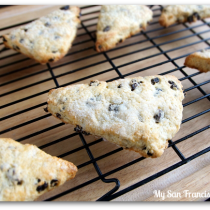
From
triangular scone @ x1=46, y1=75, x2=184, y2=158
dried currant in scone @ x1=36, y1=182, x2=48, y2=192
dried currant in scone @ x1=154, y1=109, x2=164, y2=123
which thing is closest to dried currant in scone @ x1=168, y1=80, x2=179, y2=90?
triangular scone @ x1=46, y1=75, x2=184, y2=158

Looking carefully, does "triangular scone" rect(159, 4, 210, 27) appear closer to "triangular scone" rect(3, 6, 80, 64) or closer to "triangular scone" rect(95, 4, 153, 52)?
"triangular scone" rect(95, 4, 153, 52)

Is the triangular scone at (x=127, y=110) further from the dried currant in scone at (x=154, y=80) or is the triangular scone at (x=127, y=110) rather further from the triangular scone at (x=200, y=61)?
the triangular scone at (x=200, y=61)

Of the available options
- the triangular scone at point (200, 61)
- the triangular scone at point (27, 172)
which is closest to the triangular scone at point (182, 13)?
the triangular scone at point (200, 61)

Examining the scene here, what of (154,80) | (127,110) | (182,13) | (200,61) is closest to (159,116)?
(127,110)

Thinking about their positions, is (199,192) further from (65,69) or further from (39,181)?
(65,69)

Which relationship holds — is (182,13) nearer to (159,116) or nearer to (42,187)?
(159,116)

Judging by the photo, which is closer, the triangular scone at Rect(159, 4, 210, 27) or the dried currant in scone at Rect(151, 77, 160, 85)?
the dried currant in scone at Rect(151, 77, 160, 85)

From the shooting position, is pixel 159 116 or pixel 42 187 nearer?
pixel 42 187
